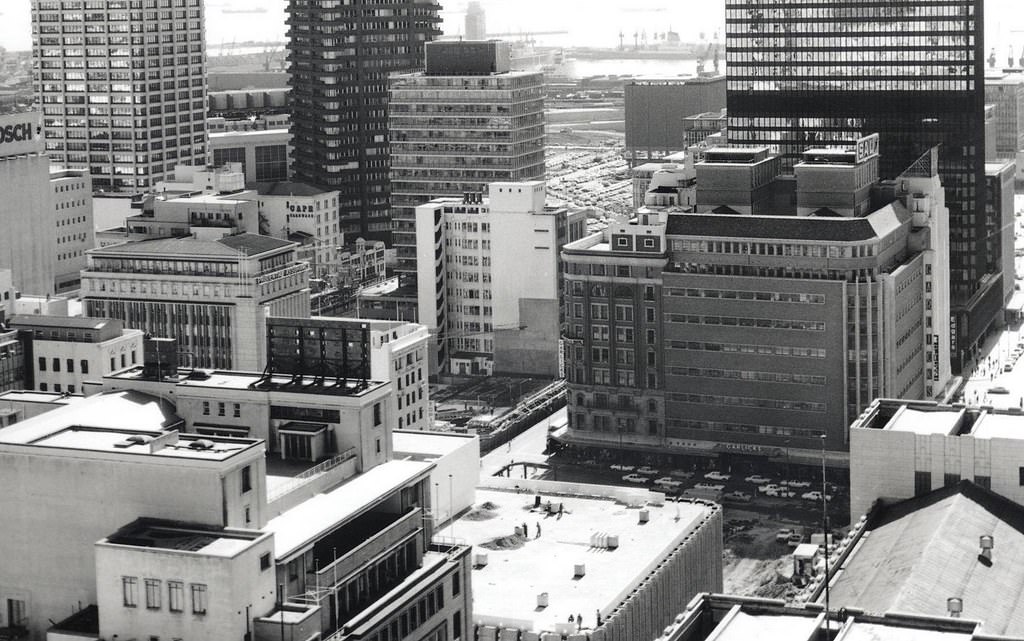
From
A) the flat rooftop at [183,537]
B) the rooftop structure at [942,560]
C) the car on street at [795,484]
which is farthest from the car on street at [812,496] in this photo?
the flat rooftop at [183,537]

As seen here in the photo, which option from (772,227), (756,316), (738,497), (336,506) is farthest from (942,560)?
(772,227)

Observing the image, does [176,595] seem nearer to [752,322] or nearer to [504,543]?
[504,543]

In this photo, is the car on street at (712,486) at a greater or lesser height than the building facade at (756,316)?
lesser

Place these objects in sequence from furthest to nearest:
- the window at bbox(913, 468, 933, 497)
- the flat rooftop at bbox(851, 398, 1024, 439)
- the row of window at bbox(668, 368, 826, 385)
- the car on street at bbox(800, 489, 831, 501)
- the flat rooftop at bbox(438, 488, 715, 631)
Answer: the row of window at bbox(668, 368, 826, 385) → the car on street at bbox(800, 489, 831, 501) → the flat rooftop at bbox(438, 488, 715, 631) → the flat rooftop at bbox(851, 398, 1024, 439) → the window at bbox(913, 468, 933, 497)

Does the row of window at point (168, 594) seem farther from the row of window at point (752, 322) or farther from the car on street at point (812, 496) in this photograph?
the row of window at point (752, 322)

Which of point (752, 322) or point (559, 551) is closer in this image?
A: point (559, 551)

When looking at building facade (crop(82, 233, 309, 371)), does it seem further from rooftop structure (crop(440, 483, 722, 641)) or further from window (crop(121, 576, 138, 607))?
window (crop(121, 576, 138, 607))

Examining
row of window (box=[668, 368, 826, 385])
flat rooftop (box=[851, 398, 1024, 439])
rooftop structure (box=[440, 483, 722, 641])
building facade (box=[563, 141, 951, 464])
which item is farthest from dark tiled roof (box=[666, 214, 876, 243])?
flat rooftop (box=[851, 398, 1024, 439])
